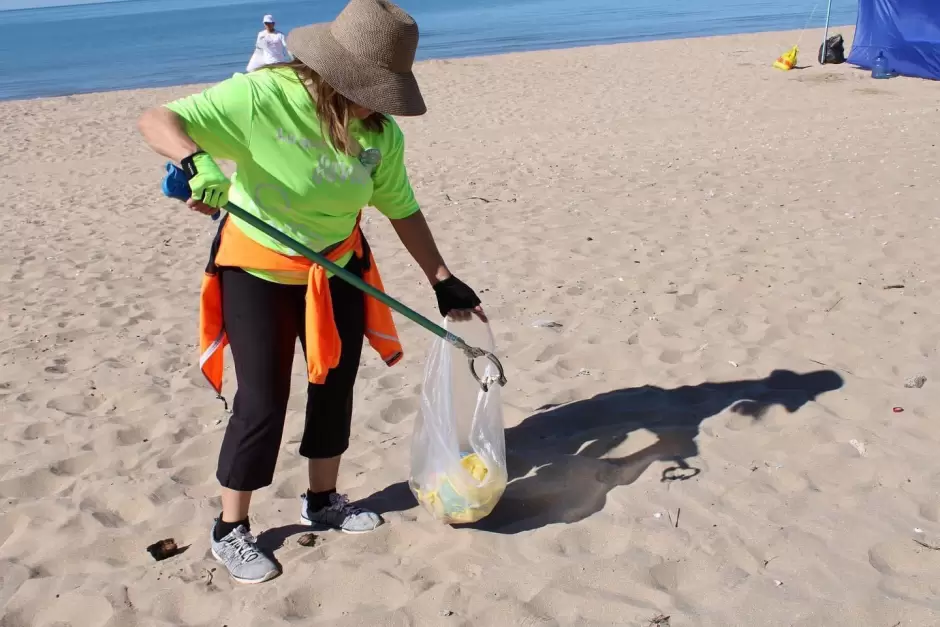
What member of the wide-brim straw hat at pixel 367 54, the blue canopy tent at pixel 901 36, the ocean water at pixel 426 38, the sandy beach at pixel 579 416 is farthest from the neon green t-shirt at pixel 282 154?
the ocean water at pixel 426 38

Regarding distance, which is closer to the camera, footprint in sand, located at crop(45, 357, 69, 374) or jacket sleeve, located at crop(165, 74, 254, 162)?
jacket sleeve, located at crop(165, 74, 254, 162)

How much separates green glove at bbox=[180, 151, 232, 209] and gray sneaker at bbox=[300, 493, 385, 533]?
112 cm

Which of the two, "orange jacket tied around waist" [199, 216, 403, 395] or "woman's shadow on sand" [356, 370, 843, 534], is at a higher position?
"orange jacket tied around waist" [199, 216, 403, 395]

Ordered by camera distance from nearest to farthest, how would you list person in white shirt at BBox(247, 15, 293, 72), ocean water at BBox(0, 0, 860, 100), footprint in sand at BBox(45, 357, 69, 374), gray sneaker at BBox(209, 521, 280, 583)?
gray sneaker at BBox(209, 521, 280, 583) < footprint in sand at BBox(45, 357, 69, 374) < person in white shirt at BBox(247, 15, 293, 72) < ocean water at BBox(0, 0, 860, 100)

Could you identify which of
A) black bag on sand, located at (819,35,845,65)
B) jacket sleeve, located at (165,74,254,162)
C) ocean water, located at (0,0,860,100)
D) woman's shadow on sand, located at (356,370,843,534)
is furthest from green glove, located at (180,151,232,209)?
ocean water, located at (0,0,860,100)

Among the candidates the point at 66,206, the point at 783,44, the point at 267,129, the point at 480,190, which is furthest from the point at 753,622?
the point at 783,44

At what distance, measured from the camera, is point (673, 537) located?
2.59 meters

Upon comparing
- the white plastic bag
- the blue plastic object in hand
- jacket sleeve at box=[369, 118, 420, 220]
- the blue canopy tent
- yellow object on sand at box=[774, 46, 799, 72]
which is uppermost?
the blue plastic object in hand

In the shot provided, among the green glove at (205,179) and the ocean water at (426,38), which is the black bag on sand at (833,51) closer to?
the ocean water at (426,38)

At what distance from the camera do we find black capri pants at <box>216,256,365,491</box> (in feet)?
7.88

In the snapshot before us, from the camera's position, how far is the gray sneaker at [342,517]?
2.75 m

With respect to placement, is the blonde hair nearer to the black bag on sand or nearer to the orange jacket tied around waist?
the orange jacket tied around waist

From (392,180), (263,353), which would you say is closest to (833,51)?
(392,180)

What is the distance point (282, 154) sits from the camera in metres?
2.23
